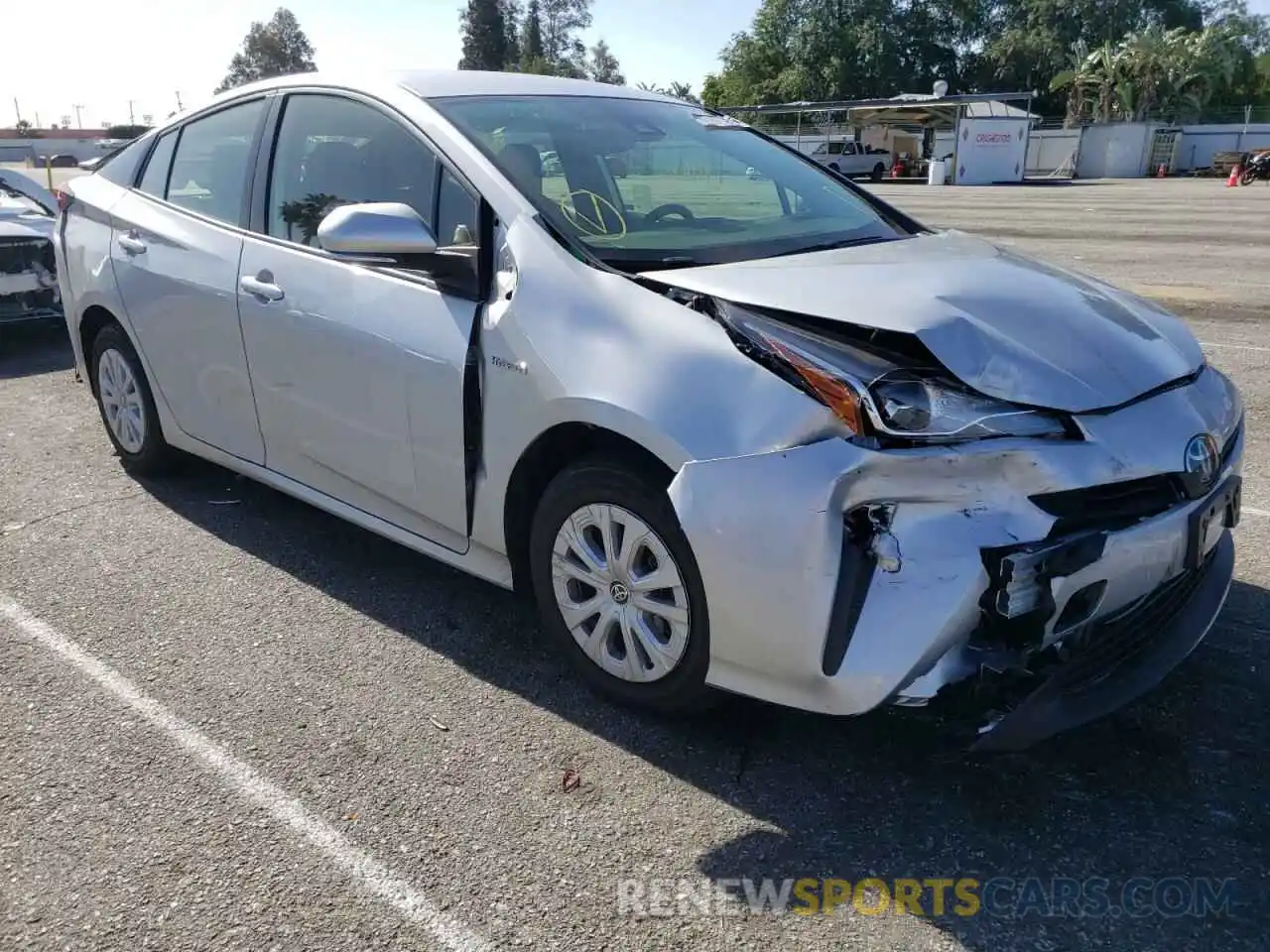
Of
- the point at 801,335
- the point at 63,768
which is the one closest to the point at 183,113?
the point at 63,768

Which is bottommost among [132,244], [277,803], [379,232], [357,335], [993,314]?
[277,803]

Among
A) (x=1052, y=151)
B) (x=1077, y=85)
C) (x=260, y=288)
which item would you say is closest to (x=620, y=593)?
(x=260, y=288)

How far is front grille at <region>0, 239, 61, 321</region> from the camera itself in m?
8.13

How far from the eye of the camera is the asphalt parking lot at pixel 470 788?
2.29m

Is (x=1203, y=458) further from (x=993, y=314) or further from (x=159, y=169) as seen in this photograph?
(x=159, y=169)

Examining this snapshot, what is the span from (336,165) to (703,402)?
1923 mm

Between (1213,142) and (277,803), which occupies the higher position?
(1213,142)

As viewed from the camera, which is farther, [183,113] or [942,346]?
[183,113]

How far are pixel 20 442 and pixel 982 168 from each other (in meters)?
40.8

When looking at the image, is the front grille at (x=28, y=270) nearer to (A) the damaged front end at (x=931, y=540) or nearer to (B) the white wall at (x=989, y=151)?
(A) the damaged front end at (x=931, y=540)

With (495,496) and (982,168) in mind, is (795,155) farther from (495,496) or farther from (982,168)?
(982,168)

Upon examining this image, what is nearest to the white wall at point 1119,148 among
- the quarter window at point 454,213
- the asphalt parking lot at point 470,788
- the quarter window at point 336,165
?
the asphalt parking lot at point 470,788

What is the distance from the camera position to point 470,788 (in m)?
2.75

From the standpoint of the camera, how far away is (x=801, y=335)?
2576mm
